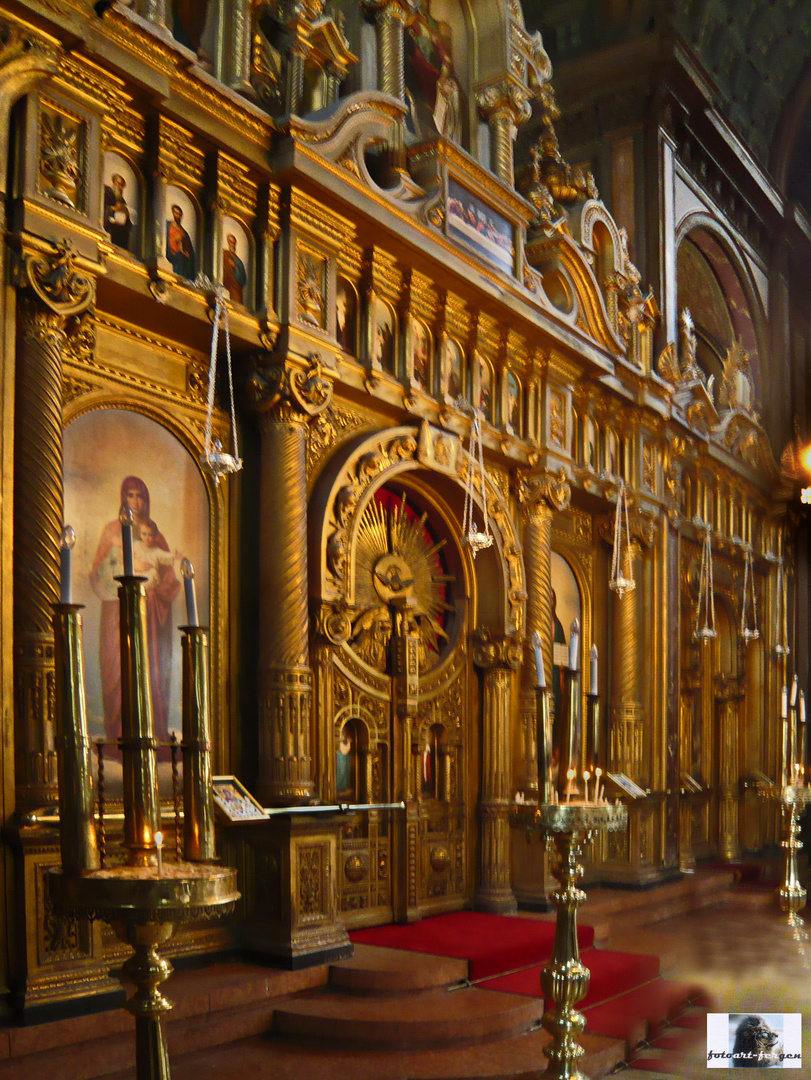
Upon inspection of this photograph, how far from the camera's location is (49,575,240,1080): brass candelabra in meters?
2.51

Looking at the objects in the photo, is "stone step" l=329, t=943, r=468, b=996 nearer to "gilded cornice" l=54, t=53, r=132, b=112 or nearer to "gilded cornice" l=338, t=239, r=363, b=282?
"gilded cornice" l=338, t=239, r=363, b=282

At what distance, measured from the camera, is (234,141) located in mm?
7430

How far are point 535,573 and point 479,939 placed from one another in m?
3.42

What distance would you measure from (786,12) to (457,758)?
12.6m

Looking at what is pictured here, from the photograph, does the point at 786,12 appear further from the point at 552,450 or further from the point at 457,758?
the point at 457,758

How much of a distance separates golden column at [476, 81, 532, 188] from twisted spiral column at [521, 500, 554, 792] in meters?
2.99

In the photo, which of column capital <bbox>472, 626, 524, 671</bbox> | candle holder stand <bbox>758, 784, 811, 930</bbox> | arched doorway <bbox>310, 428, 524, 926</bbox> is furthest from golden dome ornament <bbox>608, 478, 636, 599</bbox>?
candle holder stand <bbox>758, 784, 811, 930</bbox>

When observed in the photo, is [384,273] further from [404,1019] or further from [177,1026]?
[177,1026]

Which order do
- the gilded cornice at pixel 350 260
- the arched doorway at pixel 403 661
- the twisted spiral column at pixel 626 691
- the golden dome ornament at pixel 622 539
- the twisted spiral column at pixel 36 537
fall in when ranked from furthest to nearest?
1. the twisted spiral column at pixel 626 691
2. the golden dome ornament at pixel 622 539
3. the gilded cornice at pixel 350 260
4. the arched doorway at pixel 403 661
5. the twisted spiral column at pixel 36 537

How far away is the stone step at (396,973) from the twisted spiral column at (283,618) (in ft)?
3.47

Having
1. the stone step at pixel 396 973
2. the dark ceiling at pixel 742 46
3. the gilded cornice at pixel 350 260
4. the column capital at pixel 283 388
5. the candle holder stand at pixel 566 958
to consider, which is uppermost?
the dark ceiling at pixel 742 46

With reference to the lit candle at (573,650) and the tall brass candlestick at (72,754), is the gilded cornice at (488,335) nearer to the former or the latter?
the lit candle at (573,650)

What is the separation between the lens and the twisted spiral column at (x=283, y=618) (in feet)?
24.2

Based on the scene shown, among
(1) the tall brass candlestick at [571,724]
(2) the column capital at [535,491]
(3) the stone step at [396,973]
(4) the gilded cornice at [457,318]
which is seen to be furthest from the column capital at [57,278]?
(2) the column capital at [535,491]
